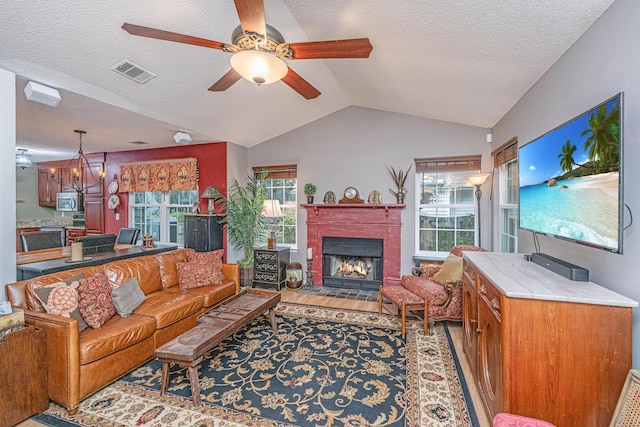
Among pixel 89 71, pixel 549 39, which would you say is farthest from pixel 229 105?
pixel 549 39

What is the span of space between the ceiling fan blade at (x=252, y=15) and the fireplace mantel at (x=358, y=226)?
10.8ft

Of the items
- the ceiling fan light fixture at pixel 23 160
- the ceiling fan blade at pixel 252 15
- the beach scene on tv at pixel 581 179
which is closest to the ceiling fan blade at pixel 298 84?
the ceiling fan blade at pixel 252 15

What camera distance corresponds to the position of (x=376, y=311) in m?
3.79

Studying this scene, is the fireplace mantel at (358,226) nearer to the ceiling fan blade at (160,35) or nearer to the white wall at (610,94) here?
the white wall at (610,94)

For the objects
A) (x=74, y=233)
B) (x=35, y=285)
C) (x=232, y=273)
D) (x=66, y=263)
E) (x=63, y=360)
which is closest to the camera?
(x=63, y=360)

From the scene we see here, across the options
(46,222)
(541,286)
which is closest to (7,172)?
(541,286)

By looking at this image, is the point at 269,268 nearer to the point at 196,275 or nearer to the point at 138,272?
the point at 196,275

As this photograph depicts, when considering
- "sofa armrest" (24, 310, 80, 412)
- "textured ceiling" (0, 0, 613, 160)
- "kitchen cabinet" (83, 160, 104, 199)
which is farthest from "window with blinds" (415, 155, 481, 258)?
"kitchen cabinet" (83, 160, 104, 199)

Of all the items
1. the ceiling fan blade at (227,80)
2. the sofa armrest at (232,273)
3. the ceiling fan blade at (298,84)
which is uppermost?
the ceiling fan blade at (298,84)

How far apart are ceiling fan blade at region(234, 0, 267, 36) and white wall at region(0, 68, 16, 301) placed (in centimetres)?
238

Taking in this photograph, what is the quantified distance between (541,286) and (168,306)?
9.83ft

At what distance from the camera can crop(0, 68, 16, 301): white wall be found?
2472mm

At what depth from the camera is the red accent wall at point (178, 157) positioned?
5227mm

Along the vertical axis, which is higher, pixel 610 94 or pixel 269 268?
pixel 610 94
